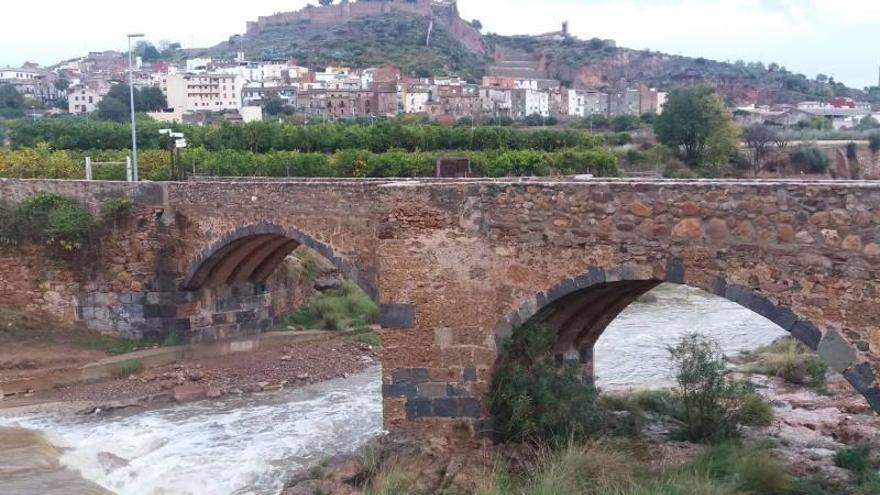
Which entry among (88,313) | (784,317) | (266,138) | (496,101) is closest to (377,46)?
(496,101)

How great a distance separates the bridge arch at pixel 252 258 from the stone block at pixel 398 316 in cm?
307

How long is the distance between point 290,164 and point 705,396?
58.5 ft

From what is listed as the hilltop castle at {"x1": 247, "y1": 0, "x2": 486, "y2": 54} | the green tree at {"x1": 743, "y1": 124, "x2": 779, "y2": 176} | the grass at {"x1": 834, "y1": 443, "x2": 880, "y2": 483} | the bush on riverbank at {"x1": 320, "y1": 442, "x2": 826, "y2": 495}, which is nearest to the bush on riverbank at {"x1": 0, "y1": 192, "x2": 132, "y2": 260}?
the bush on riverbank at {"x1": 320, "y1": 442, "x2": 826, "y2": 495}

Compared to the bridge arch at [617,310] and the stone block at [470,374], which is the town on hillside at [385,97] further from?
the stone block at [470,374]

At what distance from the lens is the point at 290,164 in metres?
25.8

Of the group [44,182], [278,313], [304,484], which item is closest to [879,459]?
[304,484]

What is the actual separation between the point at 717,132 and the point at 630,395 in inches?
1116

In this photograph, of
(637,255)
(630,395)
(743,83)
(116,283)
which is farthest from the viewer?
(743,83)

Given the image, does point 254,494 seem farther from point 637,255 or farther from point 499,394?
point 637,255

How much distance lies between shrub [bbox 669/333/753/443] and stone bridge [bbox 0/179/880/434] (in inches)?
36.7

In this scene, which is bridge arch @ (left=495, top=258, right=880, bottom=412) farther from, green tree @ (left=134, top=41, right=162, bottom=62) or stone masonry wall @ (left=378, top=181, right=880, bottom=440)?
green tree @ (left=134, top=41, right=162, bottom=62)

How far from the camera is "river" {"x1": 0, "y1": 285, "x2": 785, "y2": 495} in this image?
10750 millimetres

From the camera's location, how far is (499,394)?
30.8ft

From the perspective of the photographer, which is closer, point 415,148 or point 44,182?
point 44,182
